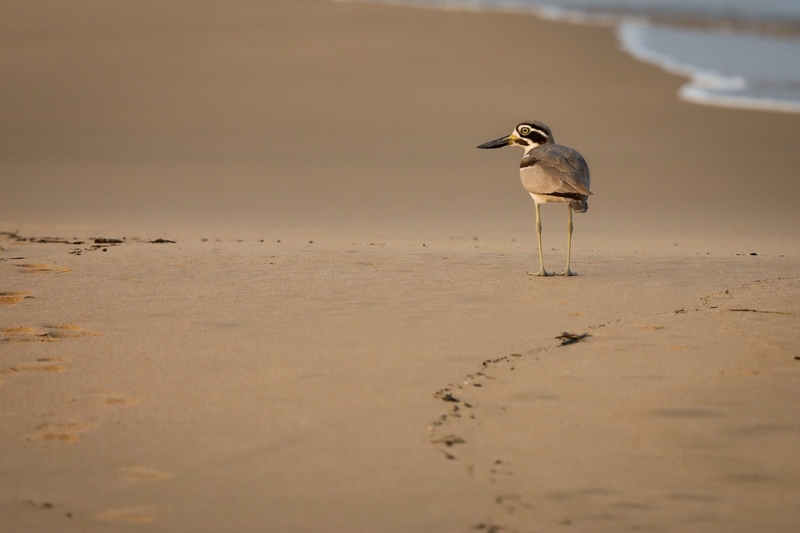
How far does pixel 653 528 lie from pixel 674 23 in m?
35.7

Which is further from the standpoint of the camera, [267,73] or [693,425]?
[267,73]

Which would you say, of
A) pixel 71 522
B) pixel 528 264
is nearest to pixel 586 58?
pixel 528 264

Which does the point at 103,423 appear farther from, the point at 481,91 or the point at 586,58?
the point at 586,58

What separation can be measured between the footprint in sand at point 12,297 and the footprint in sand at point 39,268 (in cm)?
73

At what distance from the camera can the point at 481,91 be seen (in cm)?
1983

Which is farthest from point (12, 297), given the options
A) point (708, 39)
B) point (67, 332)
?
point (708, 39)

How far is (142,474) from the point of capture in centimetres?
442

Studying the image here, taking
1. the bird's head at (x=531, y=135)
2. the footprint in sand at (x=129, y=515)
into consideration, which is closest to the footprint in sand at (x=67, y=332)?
the footprint in sand at (x=129, y=515)

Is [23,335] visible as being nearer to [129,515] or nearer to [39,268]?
[39,268]

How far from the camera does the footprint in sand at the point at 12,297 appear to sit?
Result: 23.4ft

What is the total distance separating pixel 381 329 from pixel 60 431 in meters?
2.29

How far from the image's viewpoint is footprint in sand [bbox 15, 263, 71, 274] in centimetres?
813

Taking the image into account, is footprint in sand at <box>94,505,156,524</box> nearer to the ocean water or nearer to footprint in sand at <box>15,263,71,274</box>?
footprint in sand at <box>15,263,71,274</box>

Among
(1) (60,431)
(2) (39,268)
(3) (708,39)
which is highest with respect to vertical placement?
(3) (708,39)
